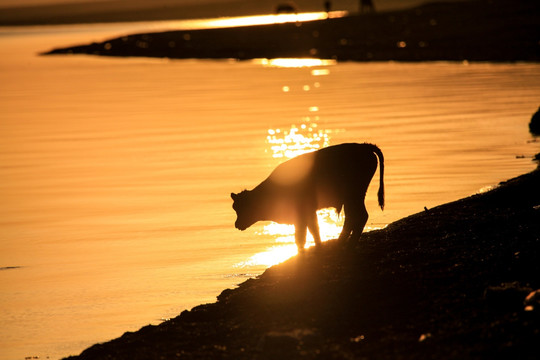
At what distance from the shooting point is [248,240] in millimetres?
15156

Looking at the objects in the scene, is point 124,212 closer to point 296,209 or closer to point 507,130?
point 296,209

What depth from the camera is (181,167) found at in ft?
71.7

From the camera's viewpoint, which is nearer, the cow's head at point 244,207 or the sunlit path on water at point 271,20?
the cow's head at point 244,207

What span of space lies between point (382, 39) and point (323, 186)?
158ft

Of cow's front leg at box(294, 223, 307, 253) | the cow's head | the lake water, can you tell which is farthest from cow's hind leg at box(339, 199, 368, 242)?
the lake water

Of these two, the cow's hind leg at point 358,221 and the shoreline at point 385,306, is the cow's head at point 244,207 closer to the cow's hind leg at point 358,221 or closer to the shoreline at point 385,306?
the shoreline at point 385,306

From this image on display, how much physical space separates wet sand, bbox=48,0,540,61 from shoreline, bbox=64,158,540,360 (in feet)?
119

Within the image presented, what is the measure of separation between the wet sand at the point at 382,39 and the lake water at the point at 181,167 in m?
6.47

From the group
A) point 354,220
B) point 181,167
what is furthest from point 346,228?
point 181,167

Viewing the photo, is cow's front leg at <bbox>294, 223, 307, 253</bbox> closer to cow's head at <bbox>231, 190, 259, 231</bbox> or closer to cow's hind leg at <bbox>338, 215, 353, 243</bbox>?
cow's hind leg at <bbox>338, 215, 353, 243</bbox>

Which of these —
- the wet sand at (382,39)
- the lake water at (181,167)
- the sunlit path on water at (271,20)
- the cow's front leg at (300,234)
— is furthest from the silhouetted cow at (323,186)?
the sunlit path on water at (271,20)

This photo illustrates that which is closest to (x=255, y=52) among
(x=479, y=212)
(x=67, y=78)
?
(x=67, y=78)

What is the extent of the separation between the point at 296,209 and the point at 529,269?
Answer: 325 centimetres

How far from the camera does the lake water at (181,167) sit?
12719 mm
